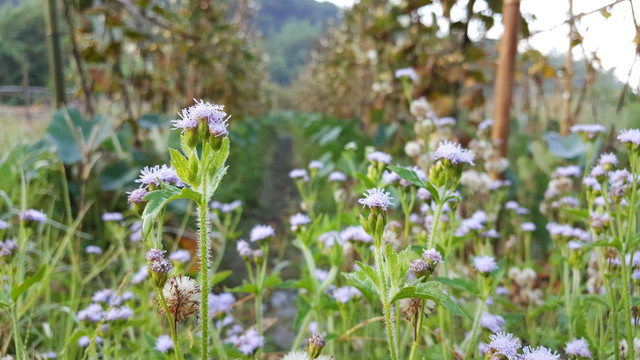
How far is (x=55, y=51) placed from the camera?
9.62ft

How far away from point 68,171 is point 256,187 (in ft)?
7.44

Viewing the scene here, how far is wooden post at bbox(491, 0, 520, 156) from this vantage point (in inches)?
86.0

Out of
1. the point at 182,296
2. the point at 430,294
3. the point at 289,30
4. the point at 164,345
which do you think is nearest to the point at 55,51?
the point at 164,345

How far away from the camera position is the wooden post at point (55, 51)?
291 cm

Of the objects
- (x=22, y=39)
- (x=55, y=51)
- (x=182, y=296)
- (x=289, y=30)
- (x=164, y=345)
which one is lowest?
(x=164, y=345)

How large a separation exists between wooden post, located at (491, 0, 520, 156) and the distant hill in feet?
175

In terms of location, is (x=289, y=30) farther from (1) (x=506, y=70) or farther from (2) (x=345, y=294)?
(2) (x=345, y=294)

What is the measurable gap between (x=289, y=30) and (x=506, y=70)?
73819mm

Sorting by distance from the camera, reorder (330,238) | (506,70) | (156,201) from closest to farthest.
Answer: (156,201)
(330,238)
(506,70)

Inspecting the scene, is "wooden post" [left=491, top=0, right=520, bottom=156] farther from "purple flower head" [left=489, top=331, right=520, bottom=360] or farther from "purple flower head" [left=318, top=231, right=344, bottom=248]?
"purple flower head" [left=489, top=331, right=520, bottom=360]

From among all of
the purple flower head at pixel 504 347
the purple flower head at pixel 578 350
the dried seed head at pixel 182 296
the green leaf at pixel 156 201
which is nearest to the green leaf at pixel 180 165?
the green leaf at pixel 156 201

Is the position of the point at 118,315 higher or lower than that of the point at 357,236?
lower

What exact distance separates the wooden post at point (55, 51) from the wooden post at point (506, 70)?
2.56 metres

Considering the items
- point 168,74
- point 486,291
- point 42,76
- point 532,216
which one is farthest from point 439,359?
point 42,76
